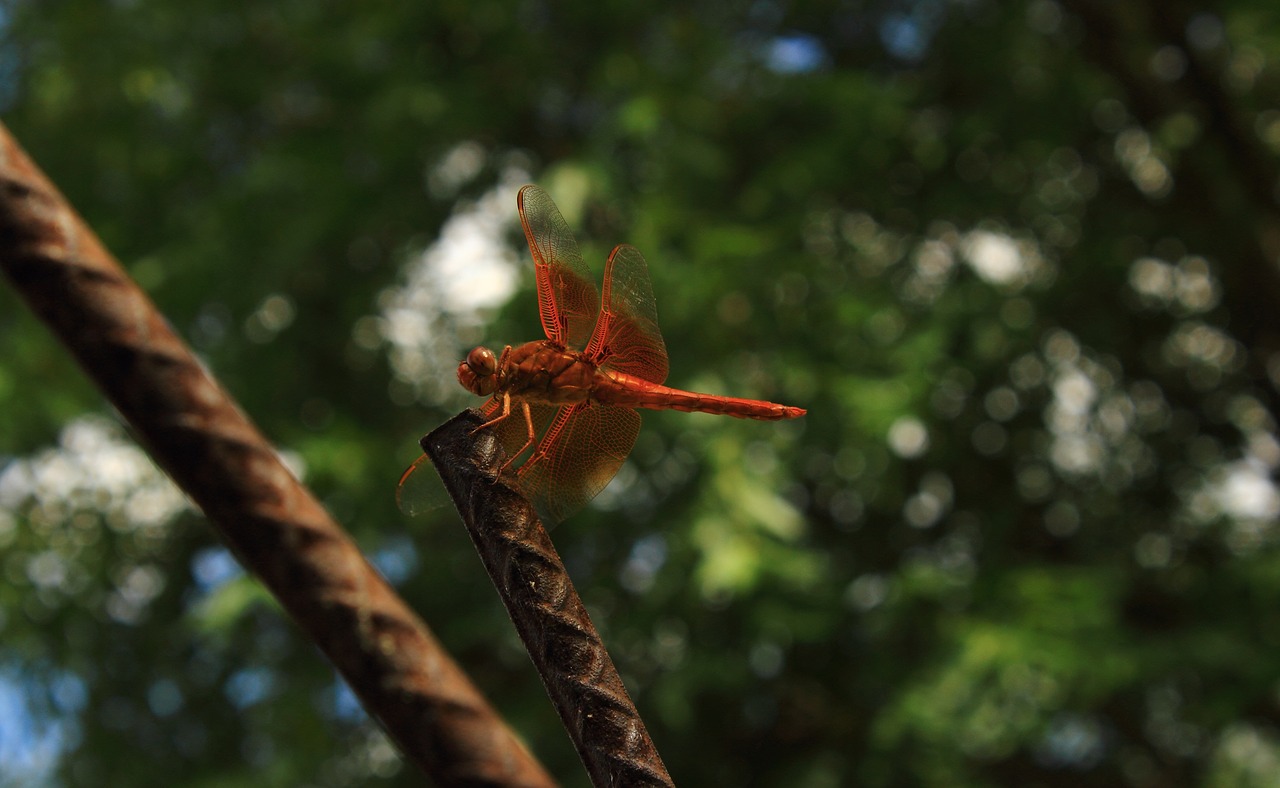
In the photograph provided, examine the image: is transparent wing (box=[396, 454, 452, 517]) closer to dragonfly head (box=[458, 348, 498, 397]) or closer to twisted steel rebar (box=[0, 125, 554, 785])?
dragonfly head (box=[458, 348, 498, 397])

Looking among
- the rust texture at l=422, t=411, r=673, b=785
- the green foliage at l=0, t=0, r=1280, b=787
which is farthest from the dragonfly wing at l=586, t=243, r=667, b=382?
the green foliage at l=0, t=0, r=1280, b=787

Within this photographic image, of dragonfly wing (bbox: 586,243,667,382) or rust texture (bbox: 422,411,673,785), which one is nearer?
rust texture (bbox: 422,411,673,785)

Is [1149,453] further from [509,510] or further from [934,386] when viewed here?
[509,510]

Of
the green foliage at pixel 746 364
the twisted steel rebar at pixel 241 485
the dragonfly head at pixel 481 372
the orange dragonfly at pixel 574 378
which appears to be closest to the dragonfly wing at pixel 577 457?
the orange dragonfly at pixel 574 378

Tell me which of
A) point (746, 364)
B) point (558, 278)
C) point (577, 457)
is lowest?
point (746, 364)

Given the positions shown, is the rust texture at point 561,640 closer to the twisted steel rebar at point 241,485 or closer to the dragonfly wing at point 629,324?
the twisted steel rebar at point 241,485

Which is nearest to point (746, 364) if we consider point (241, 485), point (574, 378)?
point (574, 378)

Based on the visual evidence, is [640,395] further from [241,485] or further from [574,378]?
[241,485]

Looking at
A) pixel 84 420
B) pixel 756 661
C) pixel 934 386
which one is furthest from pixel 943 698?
pixel 84 420
